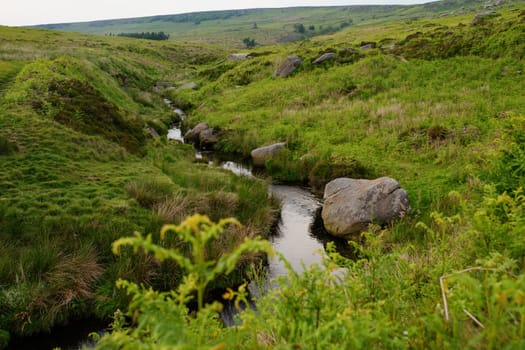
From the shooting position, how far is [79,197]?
1139cm

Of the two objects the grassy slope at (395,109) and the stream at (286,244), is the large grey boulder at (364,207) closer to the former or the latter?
the stream at (286,244)

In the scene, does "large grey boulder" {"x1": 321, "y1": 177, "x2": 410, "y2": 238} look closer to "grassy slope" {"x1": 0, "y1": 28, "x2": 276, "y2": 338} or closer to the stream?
the stream

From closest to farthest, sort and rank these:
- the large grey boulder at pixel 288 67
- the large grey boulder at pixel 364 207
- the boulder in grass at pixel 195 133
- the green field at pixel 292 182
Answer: the green field at pixel 292 182, the large grey boulder at pixel 364 207, the boulder in grass at pixel 195 133, the large grey boulder at pixel 288 67

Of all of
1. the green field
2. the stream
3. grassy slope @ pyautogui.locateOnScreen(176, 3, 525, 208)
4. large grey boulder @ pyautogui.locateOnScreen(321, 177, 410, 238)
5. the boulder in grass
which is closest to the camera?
the green field

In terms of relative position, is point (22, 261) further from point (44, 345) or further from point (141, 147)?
point (141, 147)

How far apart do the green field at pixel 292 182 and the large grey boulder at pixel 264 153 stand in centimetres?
59

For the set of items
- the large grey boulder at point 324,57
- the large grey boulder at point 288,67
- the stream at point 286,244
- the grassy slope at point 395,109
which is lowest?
the stream at point 286,244

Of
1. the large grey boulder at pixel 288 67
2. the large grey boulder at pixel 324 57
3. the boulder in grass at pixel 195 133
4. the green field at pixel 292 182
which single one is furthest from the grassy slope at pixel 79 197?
the large grey boulder at pixel 324 57

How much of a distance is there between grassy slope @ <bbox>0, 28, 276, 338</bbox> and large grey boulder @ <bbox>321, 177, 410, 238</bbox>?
2.29 meters

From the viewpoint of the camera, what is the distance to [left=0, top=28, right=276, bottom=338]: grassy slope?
8.37 meters

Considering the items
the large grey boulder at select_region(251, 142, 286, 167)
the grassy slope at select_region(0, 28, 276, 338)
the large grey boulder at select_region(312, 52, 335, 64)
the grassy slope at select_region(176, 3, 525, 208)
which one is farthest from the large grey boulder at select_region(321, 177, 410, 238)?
the large grey boulder at select_region(312, 52, 335, 64)

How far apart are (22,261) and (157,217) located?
3.39 m

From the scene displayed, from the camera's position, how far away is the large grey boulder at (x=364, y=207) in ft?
39.5

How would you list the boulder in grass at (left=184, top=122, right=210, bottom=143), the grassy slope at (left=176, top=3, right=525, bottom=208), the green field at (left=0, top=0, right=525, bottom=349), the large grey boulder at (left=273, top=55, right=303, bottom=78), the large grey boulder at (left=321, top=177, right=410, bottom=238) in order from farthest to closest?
1. the large grey boulder at (left=273, top=55, right=303, bottom=78)
2. the boulder in grass at (left=184, top=122, right=210, bottom=143)
3. the grassy slope at (left=176, top=3, right=525, bottom=208)
4. the large grey boulder at (left=321, top=177, right=410, bottom=238)
5. the green field at (left=0, top=0, right=525, bottom=349)
